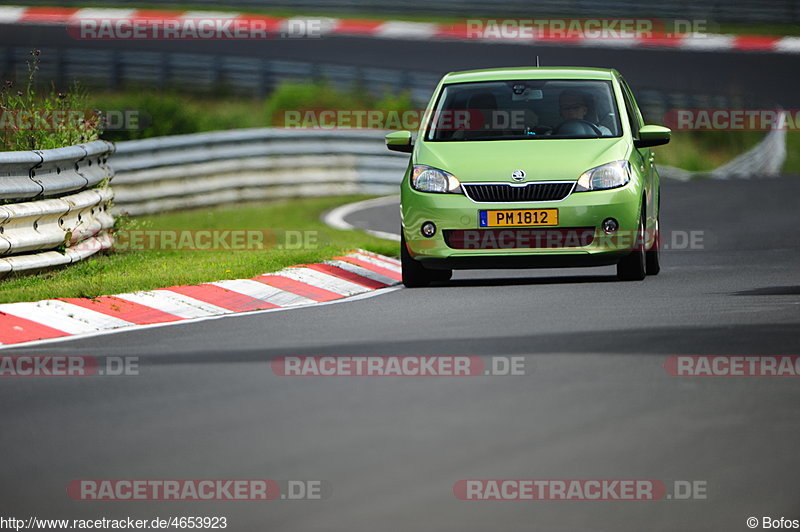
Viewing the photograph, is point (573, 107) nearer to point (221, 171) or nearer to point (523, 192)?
point (523, 192)

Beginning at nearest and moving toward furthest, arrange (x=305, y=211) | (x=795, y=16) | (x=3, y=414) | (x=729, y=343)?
(x=3, y=414), (x=729, y=343), (x=305, y=211), (x=795, y=16)

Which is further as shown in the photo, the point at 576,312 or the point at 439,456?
→ the point at 576,312

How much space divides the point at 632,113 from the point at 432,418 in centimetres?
717

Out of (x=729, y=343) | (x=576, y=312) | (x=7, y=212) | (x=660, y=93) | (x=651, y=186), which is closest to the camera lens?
(x=729, y=343)

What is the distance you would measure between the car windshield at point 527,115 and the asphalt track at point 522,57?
21202mm

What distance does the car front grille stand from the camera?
12.5 m

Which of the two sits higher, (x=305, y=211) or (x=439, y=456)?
(x=439, y=456)

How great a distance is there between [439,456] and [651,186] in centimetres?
767

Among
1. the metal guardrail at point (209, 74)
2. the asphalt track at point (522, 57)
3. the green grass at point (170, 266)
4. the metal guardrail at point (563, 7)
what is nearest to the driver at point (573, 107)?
the green grass at point (170, 266)

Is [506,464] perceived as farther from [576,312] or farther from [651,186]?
[651,186]

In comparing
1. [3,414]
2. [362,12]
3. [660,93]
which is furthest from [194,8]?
[3,414]

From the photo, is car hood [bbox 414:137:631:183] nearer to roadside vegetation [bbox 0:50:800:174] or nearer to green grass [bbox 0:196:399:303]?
green grass [bbox 0:196:399:303]

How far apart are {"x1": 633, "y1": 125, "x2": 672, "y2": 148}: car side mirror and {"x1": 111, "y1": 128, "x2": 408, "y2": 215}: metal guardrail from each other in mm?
9891

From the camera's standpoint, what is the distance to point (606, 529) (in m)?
5.70
